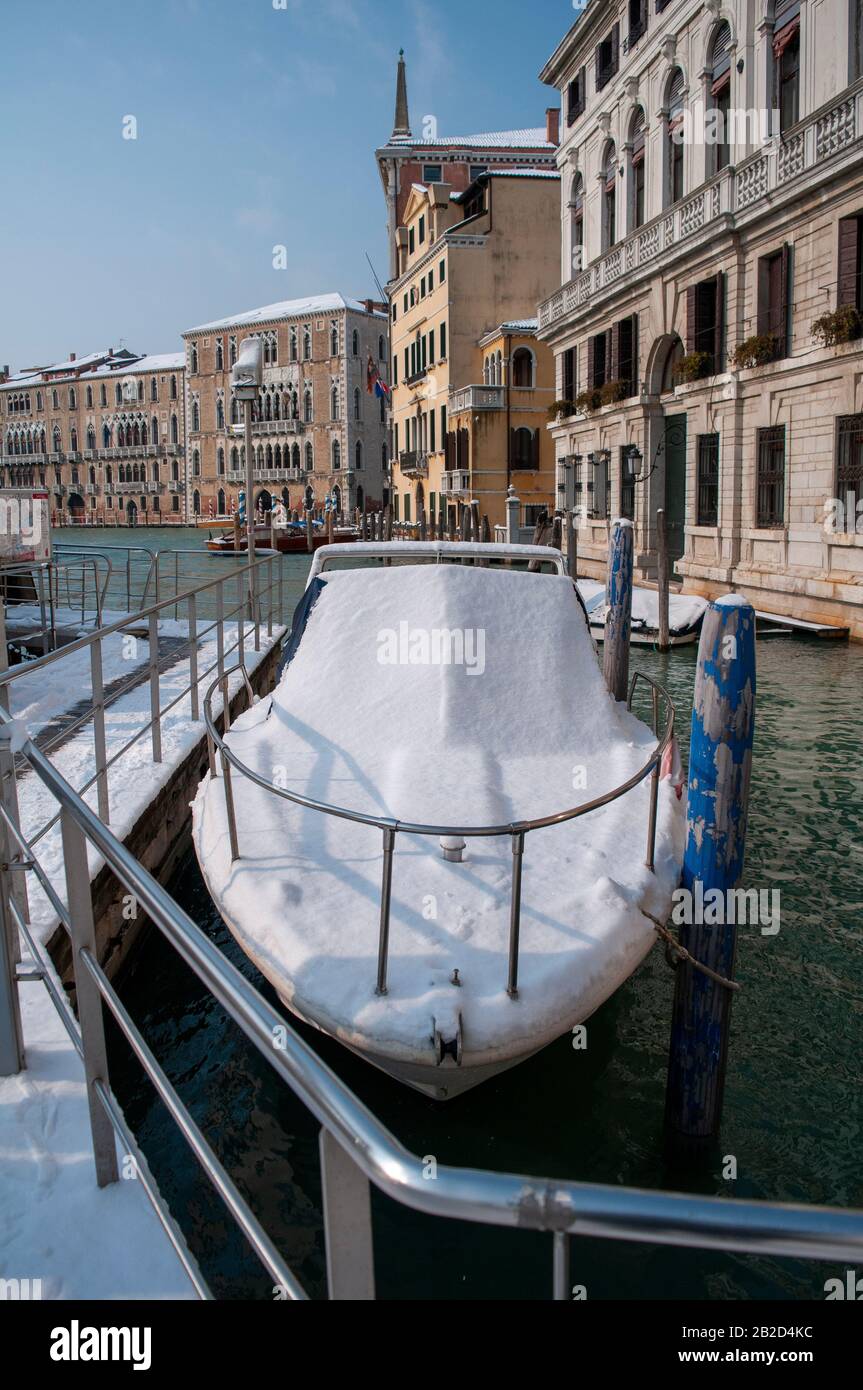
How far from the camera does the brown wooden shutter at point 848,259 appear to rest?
16453 mm

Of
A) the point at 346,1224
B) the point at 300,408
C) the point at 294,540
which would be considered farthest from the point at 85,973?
the point at 300,408

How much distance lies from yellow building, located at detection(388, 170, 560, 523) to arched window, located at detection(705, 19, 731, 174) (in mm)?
16648

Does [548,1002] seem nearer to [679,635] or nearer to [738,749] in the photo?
[738,749]

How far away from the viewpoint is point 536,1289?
3.50 meters

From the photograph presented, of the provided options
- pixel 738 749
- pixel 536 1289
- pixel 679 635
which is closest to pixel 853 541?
pixel 679 635

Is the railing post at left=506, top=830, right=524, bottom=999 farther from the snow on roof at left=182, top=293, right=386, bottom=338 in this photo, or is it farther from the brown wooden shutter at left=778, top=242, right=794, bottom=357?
the snow on roof at left=182, top=293, right=386, bottom=338

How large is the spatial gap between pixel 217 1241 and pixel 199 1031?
1.53 meters

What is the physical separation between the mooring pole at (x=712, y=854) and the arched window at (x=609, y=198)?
26.8 meters

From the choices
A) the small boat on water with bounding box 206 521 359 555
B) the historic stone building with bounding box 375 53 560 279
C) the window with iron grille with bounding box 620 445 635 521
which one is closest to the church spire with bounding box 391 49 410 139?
the historic stone building with bounding box 375 53 560 279

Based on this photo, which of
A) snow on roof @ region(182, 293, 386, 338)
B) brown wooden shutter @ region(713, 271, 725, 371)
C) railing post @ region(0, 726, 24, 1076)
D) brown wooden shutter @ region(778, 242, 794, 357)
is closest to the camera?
railing post @ region(0, 726, 24, 1076)

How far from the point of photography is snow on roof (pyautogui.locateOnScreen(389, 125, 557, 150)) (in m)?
47.8

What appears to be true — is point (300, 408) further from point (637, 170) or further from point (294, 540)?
point (637, 170)

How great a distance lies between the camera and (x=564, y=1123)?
435 centimetres

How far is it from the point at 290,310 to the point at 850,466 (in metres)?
66.0
